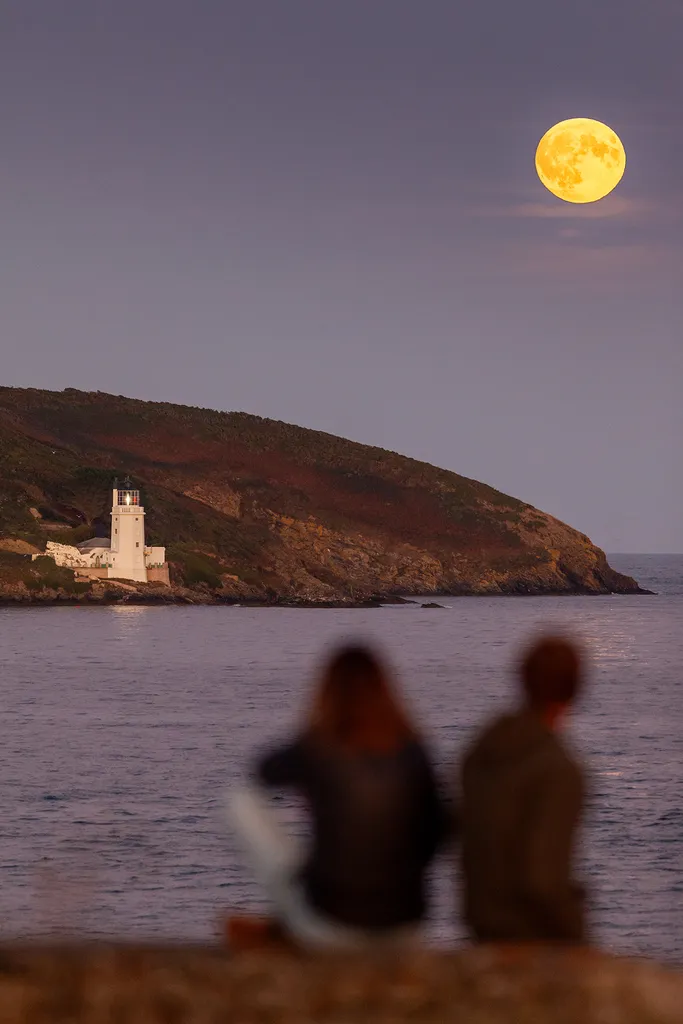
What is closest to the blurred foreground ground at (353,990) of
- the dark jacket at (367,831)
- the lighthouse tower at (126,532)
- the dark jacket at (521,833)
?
the dark jacket at (521,833)

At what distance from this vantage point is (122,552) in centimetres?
18488

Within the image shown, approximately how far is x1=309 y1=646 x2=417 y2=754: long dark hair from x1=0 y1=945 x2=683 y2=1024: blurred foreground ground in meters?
0.84

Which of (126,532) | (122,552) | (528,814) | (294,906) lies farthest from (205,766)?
(122,552)

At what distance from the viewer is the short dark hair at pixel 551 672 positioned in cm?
596

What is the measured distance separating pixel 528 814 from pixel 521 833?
0.27 feet

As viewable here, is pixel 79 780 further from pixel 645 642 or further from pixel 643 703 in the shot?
pixel 645 642

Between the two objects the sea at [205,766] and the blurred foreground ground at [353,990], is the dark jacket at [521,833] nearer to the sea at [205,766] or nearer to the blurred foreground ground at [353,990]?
the blurred foreground ground at [353,990]

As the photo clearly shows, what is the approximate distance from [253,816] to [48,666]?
97.1m

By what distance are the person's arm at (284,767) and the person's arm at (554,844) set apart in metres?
0.93

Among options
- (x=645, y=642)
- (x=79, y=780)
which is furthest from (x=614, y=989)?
(x=645, y=642)

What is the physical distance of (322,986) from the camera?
5.88 m

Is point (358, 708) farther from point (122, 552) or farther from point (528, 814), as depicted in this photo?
point (122, 552)

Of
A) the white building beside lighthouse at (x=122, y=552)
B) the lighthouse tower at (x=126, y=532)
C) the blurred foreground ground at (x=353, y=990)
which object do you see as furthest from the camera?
the white building beside lighthouse at (x=122, y=552)

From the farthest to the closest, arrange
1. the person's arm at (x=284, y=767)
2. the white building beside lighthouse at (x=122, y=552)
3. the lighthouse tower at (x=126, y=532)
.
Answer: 1. the white building beside lighthouse at (x=122, y=552)
2. the lighthouse tower at (x=126, y=532)
3. the person's arm at (x=284, y=767)
